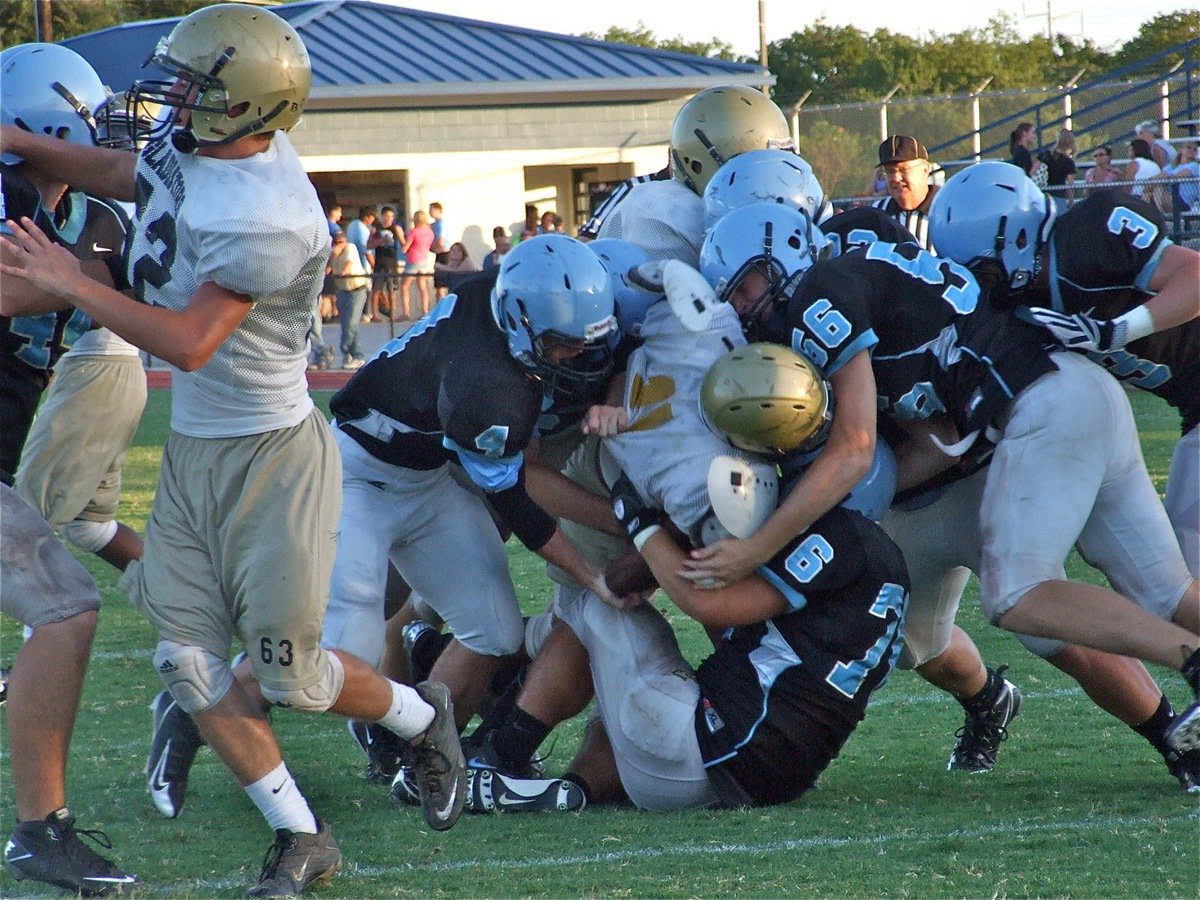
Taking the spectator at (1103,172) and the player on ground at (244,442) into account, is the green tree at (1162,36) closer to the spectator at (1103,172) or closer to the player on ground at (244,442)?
the spectator at (1103,172)

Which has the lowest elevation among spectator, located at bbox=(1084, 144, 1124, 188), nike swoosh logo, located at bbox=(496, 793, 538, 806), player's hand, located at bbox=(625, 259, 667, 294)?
nike swoosh logo, located at bbox=(496, 793, 538, 806)

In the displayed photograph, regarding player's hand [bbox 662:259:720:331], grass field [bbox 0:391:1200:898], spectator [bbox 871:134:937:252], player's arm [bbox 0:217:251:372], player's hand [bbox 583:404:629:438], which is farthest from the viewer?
spectator [bbox 871:134:937:252]

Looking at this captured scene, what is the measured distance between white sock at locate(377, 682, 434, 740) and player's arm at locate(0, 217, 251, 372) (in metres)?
0.90

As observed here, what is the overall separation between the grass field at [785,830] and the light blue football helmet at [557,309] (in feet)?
3.57

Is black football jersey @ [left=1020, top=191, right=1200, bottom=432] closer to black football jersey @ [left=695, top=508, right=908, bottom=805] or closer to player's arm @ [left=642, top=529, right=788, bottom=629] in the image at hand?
black football jersey @ [left=695, top=508, right=908, bottom=805]

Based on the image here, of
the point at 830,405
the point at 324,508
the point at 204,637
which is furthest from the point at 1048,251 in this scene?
the point at 204,637

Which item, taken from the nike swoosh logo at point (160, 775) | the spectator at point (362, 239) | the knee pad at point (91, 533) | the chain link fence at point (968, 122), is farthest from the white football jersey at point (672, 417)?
the chain link fence at point (968, 122)

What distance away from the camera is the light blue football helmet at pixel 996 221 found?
3.88 metres

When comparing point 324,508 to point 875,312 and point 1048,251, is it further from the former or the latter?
point 1048,251

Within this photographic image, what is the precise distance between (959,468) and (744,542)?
30.5 inches

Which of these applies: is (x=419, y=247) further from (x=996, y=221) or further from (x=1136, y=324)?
(x=1136, y=324)

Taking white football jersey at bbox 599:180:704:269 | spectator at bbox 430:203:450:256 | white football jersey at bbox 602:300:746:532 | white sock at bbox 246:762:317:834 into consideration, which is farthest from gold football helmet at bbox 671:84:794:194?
spectator at bbox 430:203:450:256

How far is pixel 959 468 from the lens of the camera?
3.87 metres

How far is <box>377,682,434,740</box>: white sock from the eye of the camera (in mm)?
3295
